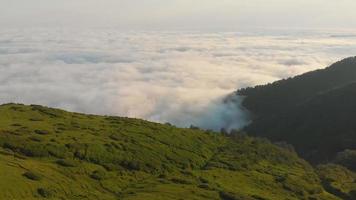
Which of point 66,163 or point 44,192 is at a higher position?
point 66,163

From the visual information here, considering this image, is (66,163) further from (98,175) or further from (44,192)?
(44,192)

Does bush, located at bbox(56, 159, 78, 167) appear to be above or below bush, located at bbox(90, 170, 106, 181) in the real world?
above

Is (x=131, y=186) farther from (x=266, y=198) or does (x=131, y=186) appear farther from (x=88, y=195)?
(x=266, y=198)

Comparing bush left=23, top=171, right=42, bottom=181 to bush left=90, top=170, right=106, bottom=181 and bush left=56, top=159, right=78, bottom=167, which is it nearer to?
bush left=56, top=159, right=78, bottom=167

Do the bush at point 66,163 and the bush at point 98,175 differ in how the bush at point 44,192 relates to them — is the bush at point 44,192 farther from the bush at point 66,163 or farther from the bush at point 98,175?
the bush at point 66,163

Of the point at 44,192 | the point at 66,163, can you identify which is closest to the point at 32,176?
the point at 44,192

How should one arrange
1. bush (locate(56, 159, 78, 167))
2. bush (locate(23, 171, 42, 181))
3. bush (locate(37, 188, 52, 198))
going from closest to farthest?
1. bush (locate(37, 188, 52, 198))
2. bush (locate(23, 171, 42, 181))
3. bush (locate(56, 159, 78, 167))

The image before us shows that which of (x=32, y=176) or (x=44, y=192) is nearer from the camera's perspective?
(x=44, y=192)

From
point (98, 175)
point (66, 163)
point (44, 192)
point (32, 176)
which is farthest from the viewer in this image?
point (66, 163)

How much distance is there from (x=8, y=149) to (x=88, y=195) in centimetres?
3520

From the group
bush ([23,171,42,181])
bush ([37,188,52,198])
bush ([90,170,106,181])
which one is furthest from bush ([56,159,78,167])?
bush ([37,188,52,198])

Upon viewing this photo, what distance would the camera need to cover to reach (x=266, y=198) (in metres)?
187

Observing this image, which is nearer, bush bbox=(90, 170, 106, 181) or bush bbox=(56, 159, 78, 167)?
bush bbox=(90, 170, 106, 181)

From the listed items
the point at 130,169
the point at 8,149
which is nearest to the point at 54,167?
the point at 8,149
